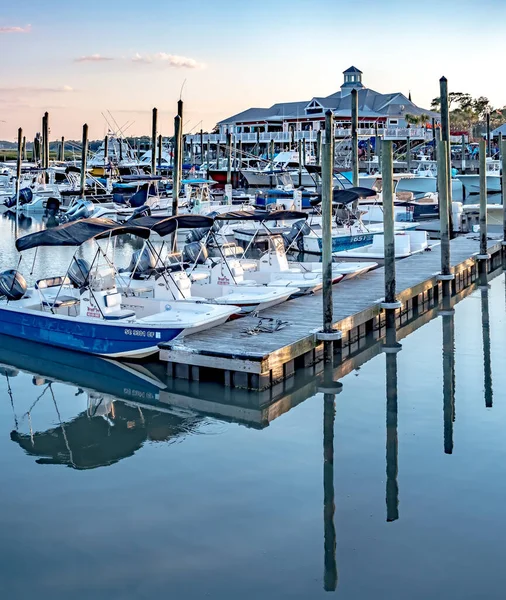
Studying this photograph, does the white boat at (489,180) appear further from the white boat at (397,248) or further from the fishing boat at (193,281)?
the fishing boat at (193,281)

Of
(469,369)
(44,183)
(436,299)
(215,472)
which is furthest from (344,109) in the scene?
(215,472)

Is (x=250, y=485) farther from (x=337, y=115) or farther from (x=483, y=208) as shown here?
(x=337, y=115)

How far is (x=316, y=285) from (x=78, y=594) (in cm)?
1257

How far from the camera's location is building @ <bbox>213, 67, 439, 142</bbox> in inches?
3312

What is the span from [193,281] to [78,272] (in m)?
3.38

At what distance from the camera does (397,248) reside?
27062 millimetres

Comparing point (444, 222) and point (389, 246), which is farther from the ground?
point (444, 222)

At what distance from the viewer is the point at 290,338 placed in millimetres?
15078

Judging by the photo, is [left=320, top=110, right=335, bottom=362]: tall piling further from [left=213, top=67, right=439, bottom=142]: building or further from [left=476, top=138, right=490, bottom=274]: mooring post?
[left=213, top=67, right=439, bottom=142]: building

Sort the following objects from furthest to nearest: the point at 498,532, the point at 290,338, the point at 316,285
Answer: the point at 316,285 < the point at 290,338 < the point at 498,532

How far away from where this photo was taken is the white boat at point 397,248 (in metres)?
25.9

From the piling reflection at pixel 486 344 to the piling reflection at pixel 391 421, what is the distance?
5.03ft

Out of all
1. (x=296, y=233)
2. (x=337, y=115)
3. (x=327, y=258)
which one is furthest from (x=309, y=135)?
(x=327, y=258)

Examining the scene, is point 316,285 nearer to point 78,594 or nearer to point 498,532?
point 498,532
